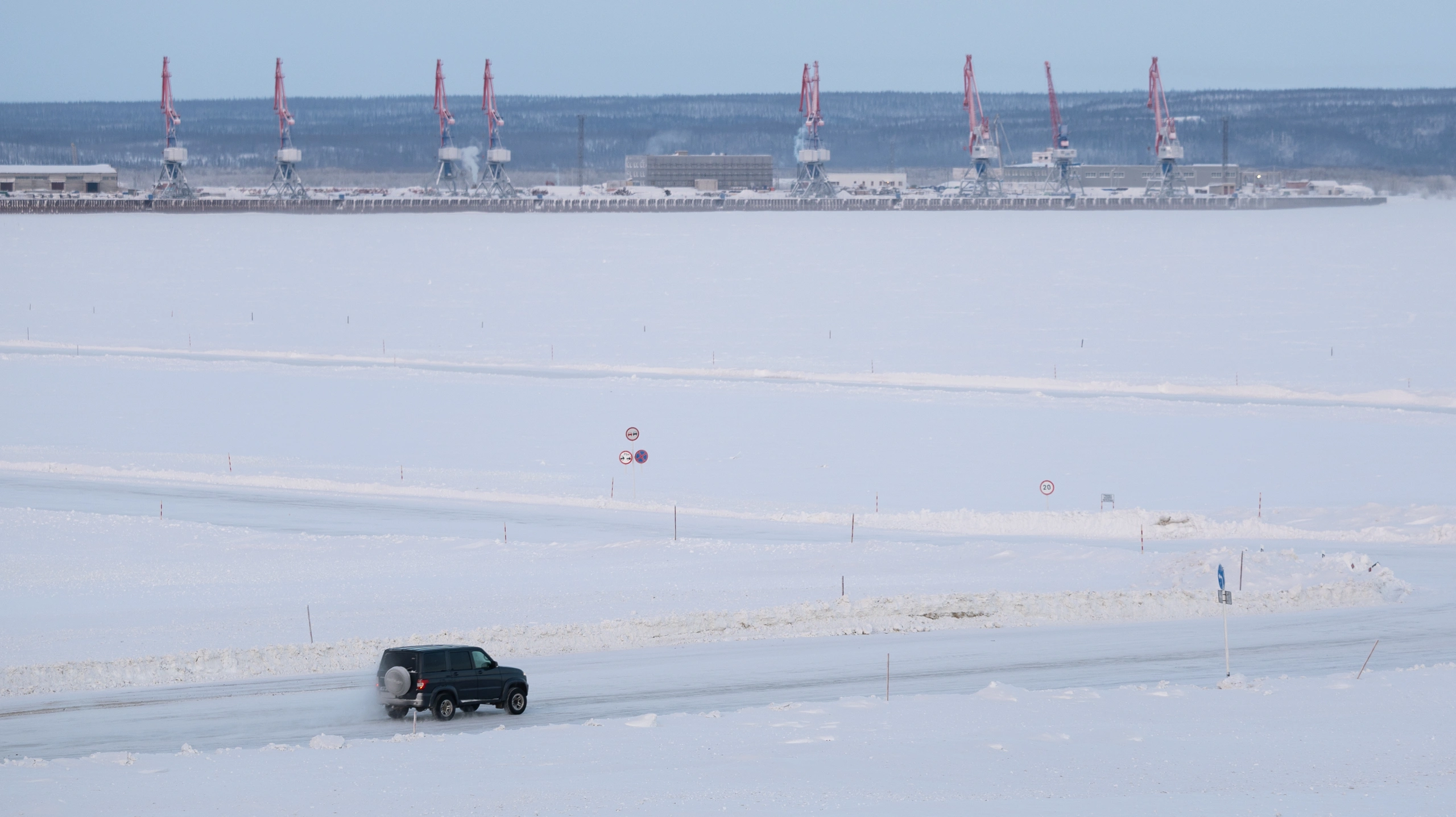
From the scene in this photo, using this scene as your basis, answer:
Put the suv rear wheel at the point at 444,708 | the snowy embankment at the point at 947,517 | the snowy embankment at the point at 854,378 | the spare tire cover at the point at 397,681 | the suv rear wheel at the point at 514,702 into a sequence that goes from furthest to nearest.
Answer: the snowy embankment at the point at 854,378 → the snowy embankment at the point at 947,517 → the suv rear wheel at the point at 514,702 → the suv rear wheel at the point at 444,708 → the spare tire cover at the point at 397,681

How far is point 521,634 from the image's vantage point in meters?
21.4

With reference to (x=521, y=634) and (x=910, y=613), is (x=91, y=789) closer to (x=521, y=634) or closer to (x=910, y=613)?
(x=521, y=634)

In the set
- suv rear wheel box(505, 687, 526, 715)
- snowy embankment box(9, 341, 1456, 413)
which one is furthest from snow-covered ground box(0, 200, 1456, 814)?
snowy embankment box(9, 341, 1456, 413)

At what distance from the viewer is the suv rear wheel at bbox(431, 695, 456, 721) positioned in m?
17.5

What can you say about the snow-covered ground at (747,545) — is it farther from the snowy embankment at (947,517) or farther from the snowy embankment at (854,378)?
the snowy embankment at (854,378)

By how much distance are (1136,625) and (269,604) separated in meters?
12.9

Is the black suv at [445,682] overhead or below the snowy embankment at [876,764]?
overhead

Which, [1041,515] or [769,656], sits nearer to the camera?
[769,656]

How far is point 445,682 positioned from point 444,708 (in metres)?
0.30

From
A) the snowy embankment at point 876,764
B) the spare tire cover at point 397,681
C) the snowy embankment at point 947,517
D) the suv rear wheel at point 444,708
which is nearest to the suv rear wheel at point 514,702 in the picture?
the suv rear wheel at point 444,708

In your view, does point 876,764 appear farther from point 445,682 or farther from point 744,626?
point 744,626

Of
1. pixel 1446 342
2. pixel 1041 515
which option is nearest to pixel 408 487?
pixel 1041 515

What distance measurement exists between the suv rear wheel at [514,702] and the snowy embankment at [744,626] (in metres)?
2.83

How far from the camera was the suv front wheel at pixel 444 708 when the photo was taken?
17469 mm
